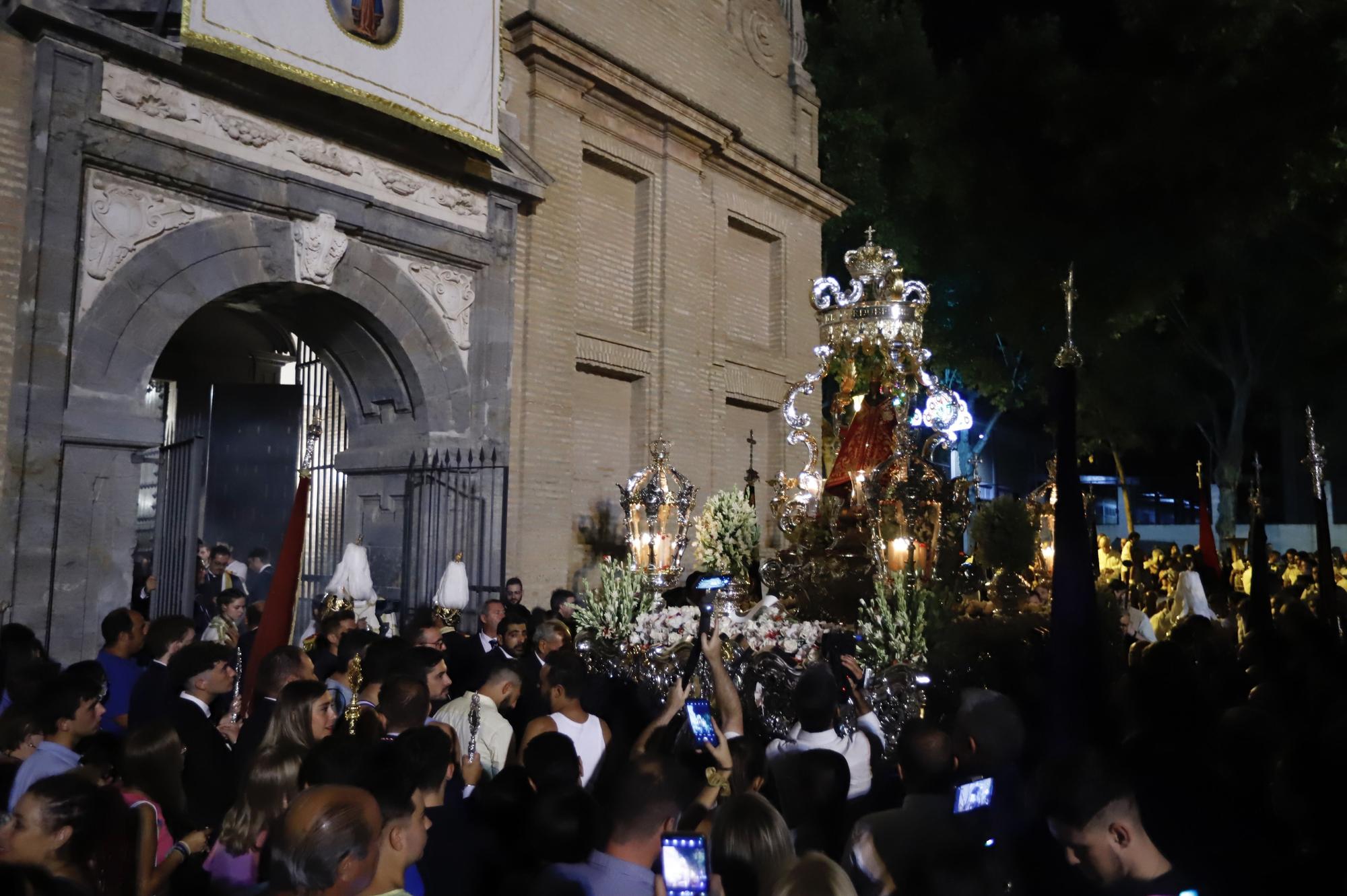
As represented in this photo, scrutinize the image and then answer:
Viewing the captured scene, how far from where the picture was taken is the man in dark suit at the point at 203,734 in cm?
472

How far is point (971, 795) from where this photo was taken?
3.46 metres

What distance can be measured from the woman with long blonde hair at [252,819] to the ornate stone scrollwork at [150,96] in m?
8.63

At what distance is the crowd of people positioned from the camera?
299cm

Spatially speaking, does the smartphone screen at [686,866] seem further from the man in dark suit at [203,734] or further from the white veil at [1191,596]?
the white veil at [1191,596]

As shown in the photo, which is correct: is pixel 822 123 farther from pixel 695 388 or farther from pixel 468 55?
pixel 468 55

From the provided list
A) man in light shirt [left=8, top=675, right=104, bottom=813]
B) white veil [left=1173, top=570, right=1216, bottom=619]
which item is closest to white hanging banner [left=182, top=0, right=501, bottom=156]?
man in light shirt [left=8, top=675, right=104, bottom=813]

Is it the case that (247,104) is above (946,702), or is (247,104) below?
above

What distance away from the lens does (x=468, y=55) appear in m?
12.7

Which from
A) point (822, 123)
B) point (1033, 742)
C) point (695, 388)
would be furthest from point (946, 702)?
point (822, 123)

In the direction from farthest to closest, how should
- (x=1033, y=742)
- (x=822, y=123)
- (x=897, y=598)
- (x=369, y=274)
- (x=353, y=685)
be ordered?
(x=822, y=123) → (x=369, y=274) → (x=897, y=598) → (x=353, y=685) → (x=1033, y=742)

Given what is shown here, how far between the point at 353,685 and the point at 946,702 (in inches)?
152

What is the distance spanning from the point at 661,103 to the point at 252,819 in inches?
569

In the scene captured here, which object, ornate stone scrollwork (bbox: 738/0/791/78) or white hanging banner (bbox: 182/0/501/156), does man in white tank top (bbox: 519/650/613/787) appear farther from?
ornate stone scrollwork (bbox: 738/0/791/78)

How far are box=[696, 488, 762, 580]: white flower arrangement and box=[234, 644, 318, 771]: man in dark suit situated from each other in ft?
29.1
